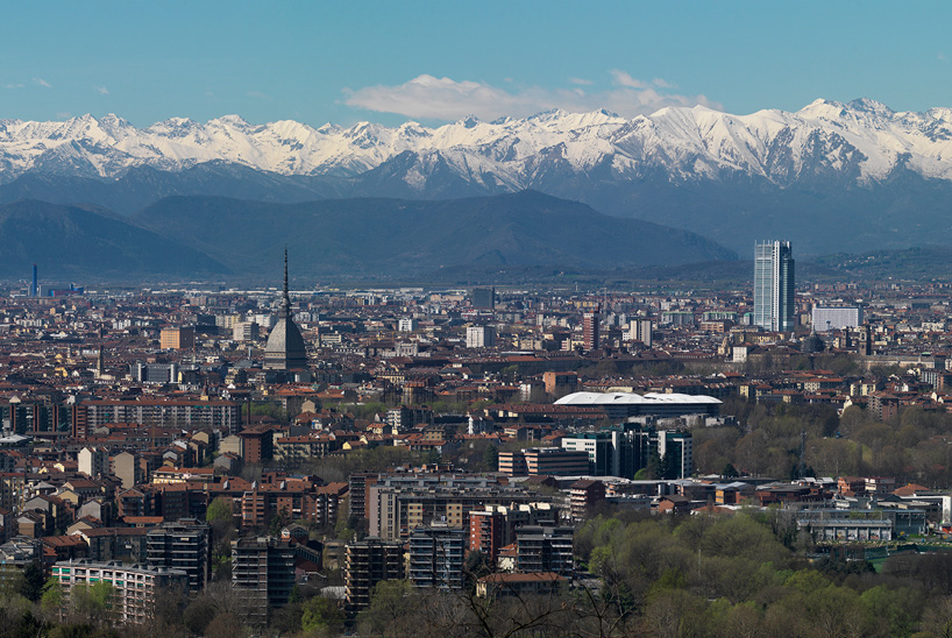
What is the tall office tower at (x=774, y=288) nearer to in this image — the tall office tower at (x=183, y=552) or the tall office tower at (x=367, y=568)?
the tall office tower at (x=183, y=552)

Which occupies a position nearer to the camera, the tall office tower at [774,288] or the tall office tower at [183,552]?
the tall office tower at [183,552]

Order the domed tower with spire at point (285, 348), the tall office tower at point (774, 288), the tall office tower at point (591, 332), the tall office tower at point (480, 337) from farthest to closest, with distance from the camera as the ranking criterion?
1. the tall office tower at point (774, 288)
2. the tall office tower at point (480, 337)
3. the tall office tower at point (591, 332)
4. the domed tower with spire at point (285, 348)

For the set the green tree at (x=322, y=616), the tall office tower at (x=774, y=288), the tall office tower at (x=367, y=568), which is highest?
the tall office tower at (x=774, y=288)

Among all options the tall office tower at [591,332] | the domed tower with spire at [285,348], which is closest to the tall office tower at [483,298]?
the tall office tower at [591,332]

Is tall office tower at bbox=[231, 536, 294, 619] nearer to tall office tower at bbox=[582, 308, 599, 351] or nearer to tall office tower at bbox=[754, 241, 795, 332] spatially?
tall office tower at bbox=[582, 308, 599, 351]

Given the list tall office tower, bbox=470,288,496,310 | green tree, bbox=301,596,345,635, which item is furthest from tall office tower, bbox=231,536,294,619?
tall office tower, bbox=470,288,496,310

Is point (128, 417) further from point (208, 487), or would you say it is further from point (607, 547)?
point (607, 547)
